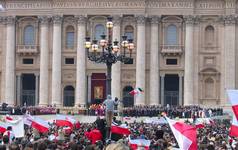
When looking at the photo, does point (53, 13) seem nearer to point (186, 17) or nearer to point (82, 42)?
point (82, 42)

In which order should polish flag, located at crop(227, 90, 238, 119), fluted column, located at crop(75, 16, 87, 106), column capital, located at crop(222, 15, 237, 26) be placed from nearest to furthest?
polish flag, located at crop(227, 90, 238, 119), column capital, located at crop(222, 15, 237, 26), fluted column, located at crop(75, 16, 87, 106)

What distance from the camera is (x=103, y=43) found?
4012 centimetres

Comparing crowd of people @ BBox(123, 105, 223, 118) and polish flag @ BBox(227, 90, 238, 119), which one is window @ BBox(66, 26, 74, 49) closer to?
crowd of people @ BBox(123, 105, 223, 118)

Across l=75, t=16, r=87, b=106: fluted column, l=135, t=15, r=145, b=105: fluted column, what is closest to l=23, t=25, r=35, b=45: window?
l=75, t=16, r=87, b=106: fluted column

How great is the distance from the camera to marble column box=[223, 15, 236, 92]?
73.9 m

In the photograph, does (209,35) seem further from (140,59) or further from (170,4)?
(140,59)

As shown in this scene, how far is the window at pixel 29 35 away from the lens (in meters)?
77.5

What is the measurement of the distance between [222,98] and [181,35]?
7886mm

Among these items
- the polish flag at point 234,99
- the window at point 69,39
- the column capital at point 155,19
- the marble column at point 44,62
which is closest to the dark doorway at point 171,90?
the column capital at point 155,19

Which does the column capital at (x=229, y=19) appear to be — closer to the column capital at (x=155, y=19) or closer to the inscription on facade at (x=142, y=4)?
the inscription on facade at (x=142, y=4)

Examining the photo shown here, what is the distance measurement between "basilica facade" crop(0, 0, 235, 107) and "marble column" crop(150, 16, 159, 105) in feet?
0.34

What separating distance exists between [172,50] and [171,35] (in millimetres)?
1743

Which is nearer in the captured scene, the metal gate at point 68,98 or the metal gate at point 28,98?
the metal gate at point 68,98

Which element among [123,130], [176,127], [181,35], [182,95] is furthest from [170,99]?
[176,127]
